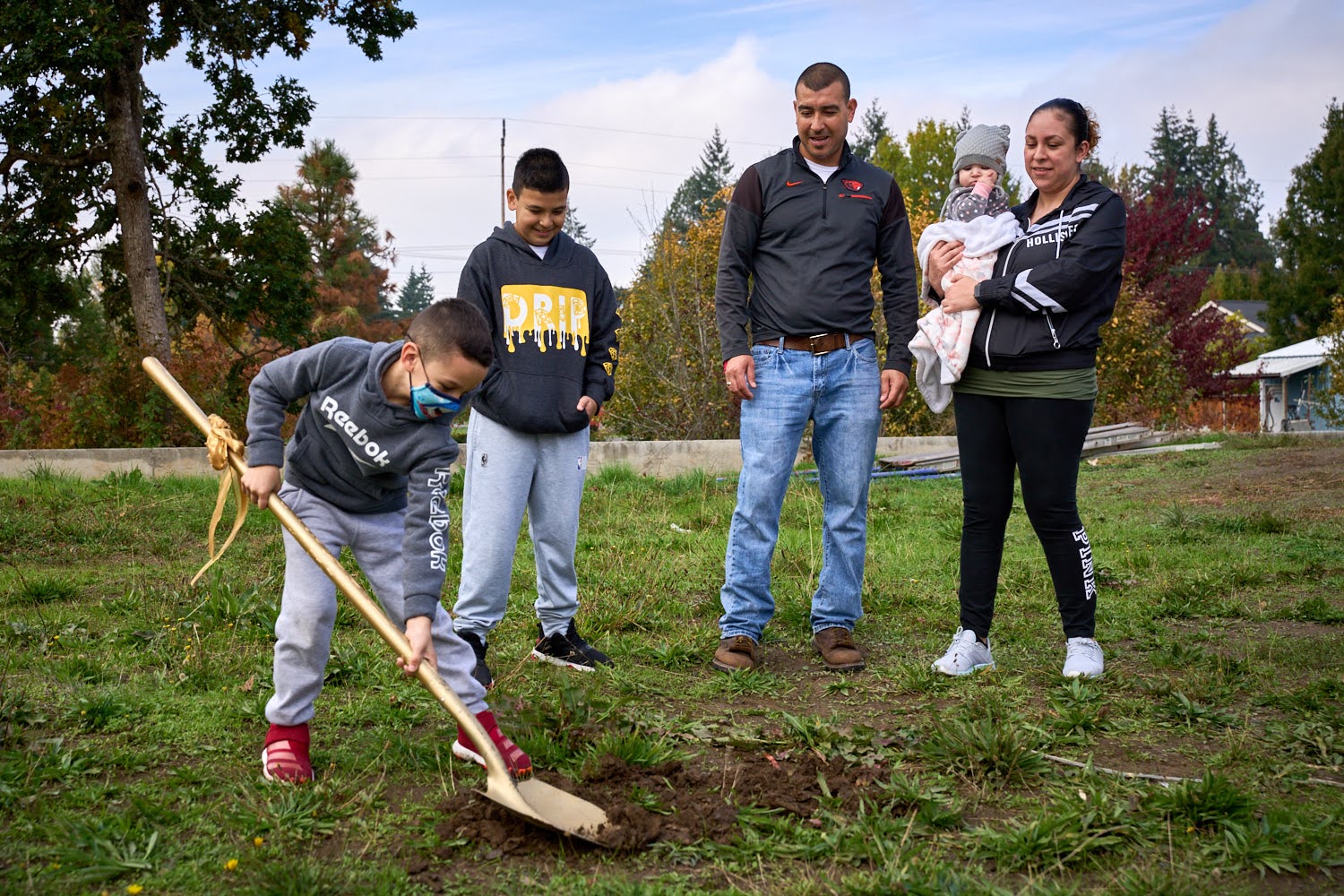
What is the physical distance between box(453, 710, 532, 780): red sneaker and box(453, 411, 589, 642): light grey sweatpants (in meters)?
0.88

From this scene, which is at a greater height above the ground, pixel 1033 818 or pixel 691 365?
pixel 691 365

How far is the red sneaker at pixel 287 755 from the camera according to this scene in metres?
3.06

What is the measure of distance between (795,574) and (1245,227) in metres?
84.4

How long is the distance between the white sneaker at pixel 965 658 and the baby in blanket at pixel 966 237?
0.92 meters

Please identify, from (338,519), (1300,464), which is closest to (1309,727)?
(338,519)

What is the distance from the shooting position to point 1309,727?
11.2 feet

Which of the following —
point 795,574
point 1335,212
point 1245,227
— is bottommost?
point 795,574

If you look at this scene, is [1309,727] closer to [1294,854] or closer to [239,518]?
[1294,854]

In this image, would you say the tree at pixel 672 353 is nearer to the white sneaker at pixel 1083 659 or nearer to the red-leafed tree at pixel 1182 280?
the white sneaker at pixel 1083 659

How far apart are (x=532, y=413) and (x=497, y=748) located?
1.46 m

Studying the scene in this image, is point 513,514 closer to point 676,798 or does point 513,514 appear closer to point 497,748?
point 497,748

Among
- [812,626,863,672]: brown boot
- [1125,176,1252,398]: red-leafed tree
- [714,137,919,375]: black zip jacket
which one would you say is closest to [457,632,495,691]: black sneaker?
[812,626,863,672]: brown boot

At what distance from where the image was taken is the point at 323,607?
10.3 ft

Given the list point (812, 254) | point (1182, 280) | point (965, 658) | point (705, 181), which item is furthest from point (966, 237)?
point (705, 181)
